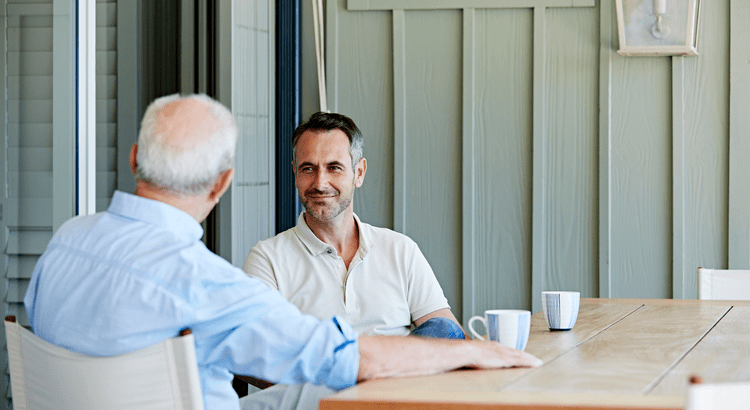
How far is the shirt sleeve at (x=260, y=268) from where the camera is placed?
1905 millimetres

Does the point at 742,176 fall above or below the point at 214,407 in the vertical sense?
above

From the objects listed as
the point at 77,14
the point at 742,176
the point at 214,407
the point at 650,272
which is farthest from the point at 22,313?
the point at 742,176

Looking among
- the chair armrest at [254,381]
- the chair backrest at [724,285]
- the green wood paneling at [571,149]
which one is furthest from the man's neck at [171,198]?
the green wood paneling at [571,149]

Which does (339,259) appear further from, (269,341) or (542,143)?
(542,143)

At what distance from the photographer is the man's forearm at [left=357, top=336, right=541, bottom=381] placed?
1.07 metres

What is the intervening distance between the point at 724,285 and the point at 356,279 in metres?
1.17

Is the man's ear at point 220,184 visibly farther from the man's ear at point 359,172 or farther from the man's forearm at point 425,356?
the man's ear at point 359,172

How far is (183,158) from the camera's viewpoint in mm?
1089

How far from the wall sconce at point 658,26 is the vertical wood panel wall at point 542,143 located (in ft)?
0.29

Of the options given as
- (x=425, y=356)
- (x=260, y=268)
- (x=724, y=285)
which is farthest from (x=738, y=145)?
(x=425, y=356)

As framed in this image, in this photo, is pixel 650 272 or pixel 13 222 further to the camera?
pixel 650 272

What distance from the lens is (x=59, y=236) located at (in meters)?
1.09

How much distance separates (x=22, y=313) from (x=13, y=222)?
0.21 m

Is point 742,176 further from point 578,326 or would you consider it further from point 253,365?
point 253,365
